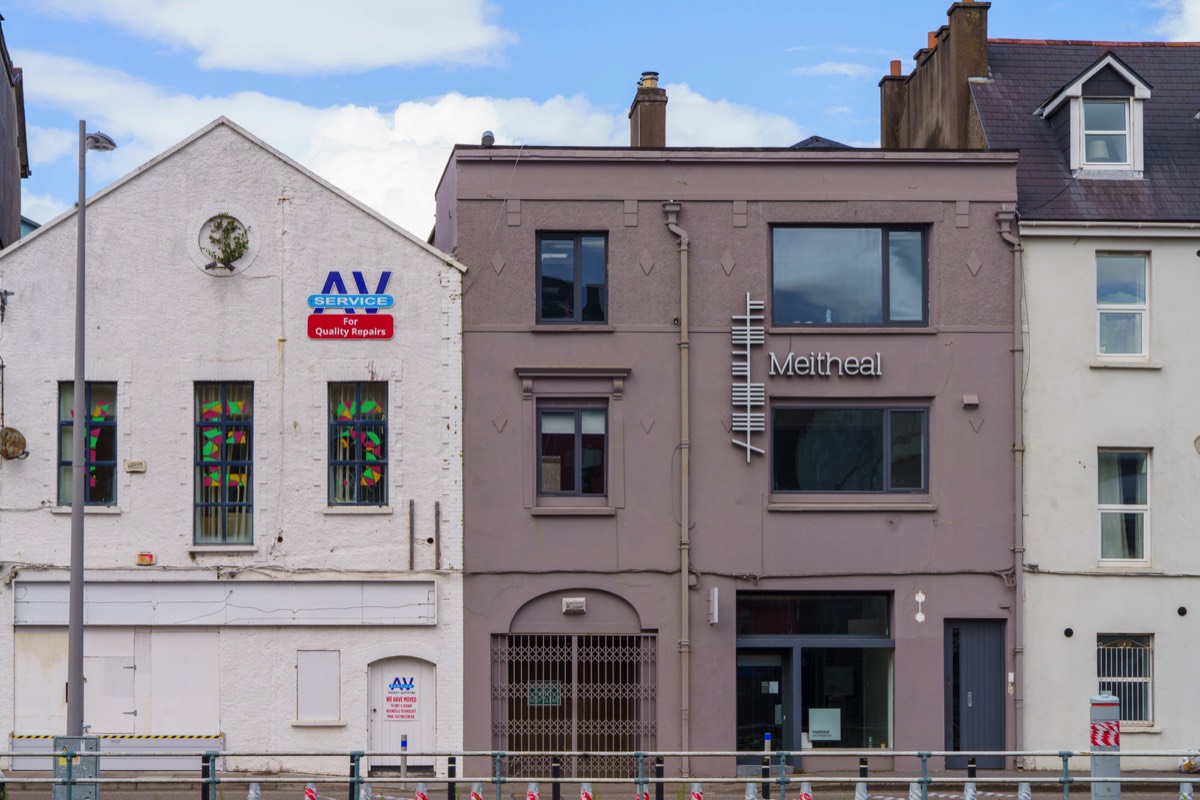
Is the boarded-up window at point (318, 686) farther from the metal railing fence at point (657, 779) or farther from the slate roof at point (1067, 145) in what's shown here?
the slate roof at point (1067, 145)

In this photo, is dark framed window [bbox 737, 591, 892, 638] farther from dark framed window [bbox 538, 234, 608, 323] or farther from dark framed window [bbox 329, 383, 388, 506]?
dark framed window [bbox 329, 383, 388, 506]

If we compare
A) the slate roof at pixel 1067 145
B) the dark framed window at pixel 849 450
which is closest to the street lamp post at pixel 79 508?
the dark framed window at pixel 849 450

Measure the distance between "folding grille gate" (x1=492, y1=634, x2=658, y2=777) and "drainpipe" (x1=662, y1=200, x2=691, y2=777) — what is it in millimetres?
507

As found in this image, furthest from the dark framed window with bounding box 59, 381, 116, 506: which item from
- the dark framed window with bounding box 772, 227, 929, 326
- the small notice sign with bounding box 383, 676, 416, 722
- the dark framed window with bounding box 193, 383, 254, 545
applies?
the dark framed window with bounding box 772, 227, 929, 326

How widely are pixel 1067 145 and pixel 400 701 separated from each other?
14.2m

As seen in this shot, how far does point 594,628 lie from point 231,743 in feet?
19.0

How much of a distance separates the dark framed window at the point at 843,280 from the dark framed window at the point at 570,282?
280 centimetres

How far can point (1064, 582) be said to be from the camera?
24.1 meters

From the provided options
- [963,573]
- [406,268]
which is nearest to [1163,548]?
[963,573]

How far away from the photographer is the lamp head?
1925 centimetres

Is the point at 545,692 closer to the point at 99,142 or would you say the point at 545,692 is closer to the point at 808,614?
the point at 808,614

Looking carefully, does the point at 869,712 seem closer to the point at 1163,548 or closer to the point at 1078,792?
the point at 1078,792

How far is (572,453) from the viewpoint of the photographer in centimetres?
2398

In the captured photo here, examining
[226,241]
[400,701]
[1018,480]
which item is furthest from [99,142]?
[1018,480]
